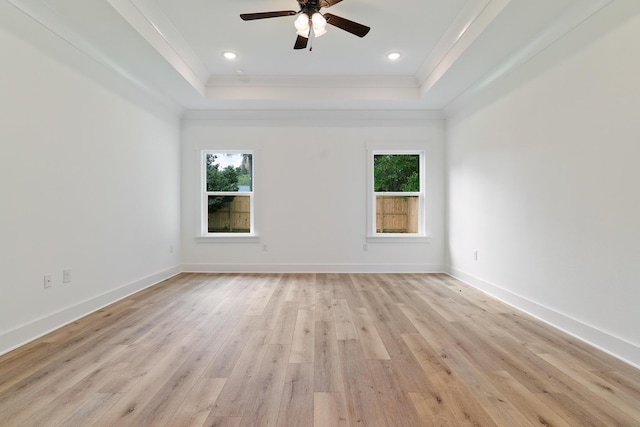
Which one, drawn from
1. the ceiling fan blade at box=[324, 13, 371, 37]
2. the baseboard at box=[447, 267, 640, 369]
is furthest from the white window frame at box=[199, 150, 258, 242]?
the baseboard at box=[447, 267, 640, 369]

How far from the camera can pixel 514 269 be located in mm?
3377

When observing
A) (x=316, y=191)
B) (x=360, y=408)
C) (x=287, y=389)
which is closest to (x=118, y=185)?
(x=316, y=191)

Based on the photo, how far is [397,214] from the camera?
5.37 meters

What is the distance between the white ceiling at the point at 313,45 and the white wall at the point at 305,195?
408mm

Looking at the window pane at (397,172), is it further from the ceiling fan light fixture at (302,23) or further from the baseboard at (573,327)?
the ceiling fan light fixture at (302,23)

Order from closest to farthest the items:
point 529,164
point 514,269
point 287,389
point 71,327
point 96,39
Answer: point 287,389
point 71,327
point 96,39
point 529,164
point 514,269

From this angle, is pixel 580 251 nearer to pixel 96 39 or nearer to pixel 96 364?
pixel 96 364

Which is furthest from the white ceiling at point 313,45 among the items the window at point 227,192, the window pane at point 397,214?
the window pane at point 397,214

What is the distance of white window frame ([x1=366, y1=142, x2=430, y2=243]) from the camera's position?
5.22 meters

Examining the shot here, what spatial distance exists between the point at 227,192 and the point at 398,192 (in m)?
2.91

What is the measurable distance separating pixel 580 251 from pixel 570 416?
1.51 m

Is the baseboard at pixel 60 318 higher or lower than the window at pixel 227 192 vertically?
lower

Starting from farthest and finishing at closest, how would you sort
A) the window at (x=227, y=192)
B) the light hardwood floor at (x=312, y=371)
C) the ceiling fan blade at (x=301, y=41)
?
the window at (x=227, y=192), the ceiling fan blade at (x=301, y=41), the light hardwood floor at (x=312, y=371)

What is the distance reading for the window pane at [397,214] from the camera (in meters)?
5.35
